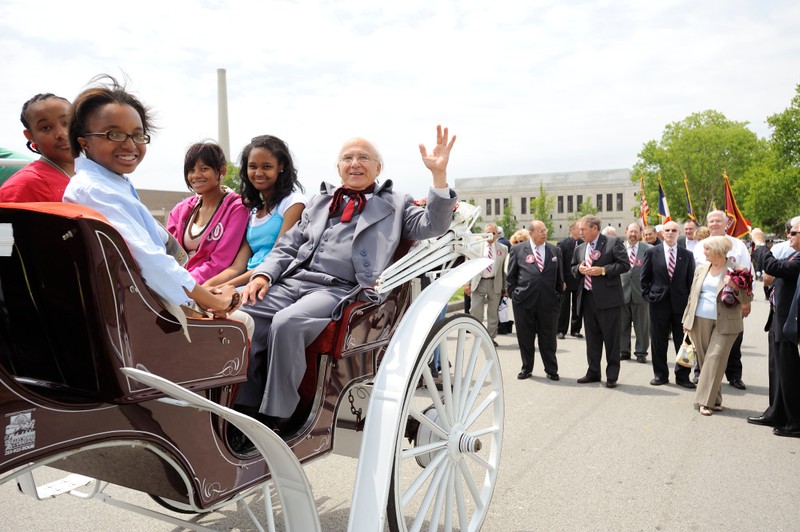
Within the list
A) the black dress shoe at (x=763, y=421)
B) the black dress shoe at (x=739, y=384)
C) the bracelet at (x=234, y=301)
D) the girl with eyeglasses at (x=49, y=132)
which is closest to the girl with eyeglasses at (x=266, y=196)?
the girl with eyeglasses at (x=49, y=132)

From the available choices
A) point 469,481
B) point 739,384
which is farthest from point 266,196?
point 739,384

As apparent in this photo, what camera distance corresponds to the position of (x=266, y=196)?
3809 millimetres

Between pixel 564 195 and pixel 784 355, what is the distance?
105 m

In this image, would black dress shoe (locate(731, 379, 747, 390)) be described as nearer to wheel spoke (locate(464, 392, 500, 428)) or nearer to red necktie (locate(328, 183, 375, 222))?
wheel spoke (locate(464, 392, 500, 428))

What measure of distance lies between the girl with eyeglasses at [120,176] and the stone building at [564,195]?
10194 cm

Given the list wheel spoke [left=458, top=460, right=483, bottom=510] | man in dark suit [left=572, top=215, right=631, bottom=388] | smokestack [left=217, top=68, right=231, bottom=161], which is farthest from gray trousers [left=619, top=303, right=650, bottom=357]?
smokestack [left=217, top=68, right=231, bottom=161]

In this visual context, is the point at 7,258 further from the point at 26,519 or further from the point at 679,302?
the point at 679,302

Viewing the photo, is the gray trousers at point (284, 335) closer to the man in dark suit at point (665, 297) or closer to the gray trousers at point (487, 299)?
the man in dark suit at point (665, 297)

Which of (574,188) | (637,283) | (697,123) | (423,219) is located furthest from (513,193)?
(423,219)

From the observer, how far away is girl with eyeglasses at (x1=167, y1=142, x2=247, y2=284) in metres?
3.54

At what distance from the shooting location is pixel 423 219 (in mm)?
3318

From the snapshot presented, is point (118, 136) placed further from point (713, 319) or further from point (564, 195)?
point (564, 195)

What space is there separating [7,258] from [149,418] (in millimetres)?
676

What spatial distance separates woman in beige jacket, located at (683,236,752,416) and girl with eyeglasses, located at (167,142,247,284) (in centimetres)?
499
